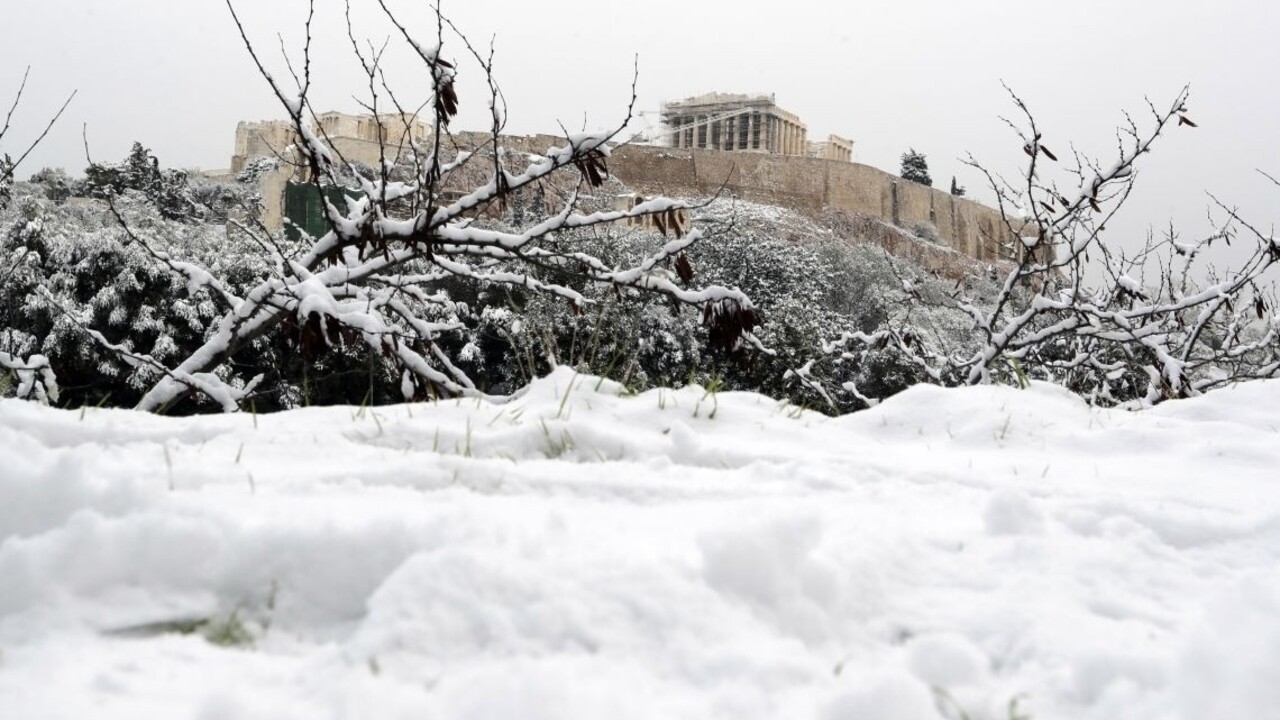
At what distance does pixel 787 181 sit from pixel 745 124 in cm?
2843

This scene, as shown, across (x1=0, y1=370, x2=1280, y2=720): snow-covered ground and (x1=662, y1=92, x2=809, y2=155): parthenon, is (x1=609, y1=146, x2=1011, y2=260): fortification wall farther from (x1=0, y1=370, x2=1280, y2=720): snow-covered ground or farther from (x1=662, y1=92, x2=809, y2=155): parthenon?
(x1=0, y1=370, x2=1280, y2=720): snow-covered ground

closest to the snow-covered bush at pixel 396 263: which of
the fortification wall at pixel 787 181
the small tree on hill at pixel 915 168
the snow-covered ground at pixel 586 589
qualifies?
the snow-covered ground at pixel 586 589

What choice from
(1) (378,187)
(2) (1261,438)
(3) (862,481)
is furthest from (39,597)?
(1) (378,187)

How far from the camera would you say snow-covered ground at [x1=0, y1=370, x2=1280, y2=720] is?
3.49 ft

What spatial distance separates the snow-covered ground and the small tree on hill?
6157 cm

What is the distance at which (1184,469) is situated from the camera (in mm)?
2316

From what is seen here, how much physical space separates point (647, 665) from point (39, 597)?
31.7 inches

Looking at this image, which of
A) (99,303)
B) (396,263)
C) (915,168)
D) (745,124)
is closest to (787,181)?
(915,168)

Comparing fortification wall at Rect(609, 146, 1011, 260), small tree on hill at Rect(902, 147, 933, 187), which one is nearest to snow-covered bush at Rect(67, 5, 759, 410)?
fortification wall at Rect(609, 146, 1011, 260)

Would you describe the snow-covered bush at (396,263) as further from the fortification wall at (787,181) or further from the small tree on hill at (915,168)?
the small tree on hill at (915,168)

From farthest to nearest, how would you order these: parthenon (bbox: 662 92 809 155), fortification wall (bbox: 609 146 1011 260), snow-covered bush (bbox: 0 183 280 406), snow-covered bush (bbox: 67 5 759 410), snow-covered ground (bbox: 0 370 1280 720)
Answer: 1. parthenon (bbox: 662 92 809 155)
2. fortification wall (bbox: 609 146 1011 260)
3. snow-covered bush (bbox: 0 183 280 406)
4. snow-covered bush (bbox: 67 5 759 410)
5. snow-covered ground (bbox: 0 370 1280 720)

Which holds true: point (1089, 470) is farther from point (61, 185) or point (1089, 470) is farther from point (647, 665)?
point (61, 185)

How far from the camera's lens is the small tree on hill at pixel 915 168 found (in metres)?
59.7

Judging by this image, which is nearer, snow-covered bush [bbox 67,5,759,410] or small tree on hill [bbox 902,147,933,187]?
snow-covered bush [bbox 67,5,759,410]
